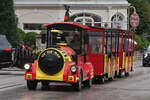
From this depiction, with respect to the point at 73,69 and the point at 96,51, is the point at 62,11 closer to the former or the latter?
the point at 96,51

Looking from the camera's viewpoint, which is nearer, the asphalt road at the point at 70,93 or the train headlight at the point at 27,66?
the asphalt road at the point at 70,93

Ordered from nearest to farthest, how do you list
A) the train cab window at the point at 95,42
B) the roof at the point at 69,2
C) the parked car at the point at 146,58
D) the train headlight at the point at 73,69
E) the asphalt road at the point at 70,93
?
the asphalt road at the point at 70,93, the train headlight at the point at 73,69, the train cab window at the point at 95,42, the parked car at the point at 146,58, the roof at the point at 69,2

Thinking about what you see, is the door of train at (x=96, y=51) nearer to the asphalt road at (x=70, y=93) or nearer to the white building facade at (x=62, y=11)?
the asphalt road at (x=70, y=93)

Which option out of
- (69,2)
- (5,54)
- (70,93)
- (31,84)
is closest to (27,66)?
(31,84)

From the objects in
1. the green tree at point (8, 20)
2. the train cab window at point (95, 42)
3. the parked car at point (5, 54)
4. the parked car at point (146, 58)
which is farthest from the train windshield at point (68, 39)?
the parked car at point (146, 58)

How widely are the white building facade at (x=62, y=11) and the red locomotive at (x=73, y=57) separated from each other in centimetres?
3588

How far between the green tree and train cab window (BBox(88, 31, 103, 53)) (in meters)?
18.5

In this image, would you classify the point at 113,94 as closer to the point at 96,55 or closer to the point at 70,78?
the point at 70,78

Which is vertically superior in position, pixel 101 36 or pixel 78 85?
pixel 101 36

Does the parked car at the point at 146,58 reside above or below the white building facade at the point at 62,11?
below

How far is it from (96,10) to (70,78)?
42411 mm

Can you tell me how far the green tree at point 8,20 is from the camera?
124ft

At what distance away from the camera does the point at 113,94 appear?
52.9ft

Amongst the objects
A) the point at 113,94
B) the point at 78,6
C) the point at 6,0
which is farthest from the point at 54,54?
the point at 78,6
